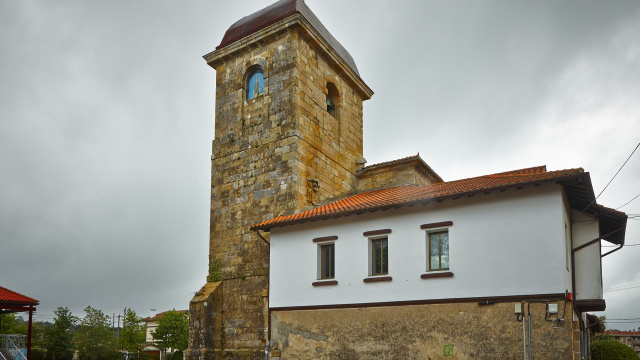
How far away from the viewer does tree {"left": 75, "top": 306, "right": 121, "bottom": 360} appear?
37.8 metres

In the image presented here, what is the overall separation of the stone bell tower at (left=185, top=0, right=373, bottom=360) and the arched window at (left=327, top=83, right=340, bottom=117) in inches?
1.6

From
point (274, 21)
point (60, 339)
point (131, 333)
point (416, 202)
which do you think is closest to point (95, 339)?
point (60, 339)

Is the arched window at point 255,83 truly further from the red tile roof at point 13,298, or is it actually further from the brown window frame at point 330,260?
the red tile roof at point 13,298

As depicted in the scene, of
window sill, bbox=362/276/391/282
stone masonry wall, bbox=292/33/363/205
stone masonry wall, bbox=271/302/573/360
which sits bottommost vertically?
stone masonry wall, bbox=271/302/573/360

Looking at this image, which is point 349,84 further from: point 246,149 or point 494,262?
point 494,262

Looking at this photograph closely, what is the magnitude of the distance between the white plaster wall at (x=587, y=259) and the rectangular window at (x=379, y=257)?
15.1ft

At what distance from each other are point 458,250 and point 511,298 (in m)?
1.65

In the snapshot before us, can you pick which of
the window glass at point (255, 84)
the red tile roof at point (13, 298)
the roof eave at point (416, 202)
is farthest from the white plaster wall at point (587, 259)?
the red tile roof at point (13, 298)

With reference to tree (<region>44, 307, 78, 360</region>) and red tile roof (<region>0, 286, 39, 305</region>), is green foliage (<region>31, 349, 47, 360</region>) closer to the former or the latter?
tree (<region>44, 307, 78, 360</region>)

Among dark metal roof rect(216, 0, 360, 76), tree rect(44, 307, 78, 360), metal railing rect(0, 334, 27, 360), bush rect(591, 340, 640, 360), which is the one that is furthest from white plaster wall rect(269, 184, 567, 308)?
tree rect(44, 307, 78, 360)

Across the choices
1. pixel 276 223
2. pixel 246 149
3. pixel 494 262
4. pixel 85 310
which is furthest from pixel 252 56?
pixel 85 310

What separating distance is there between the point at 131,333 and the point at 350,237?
41456 millimetres

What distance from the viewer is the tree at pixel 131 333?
4916cm

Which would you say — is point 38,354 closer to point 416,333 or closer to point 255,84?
point 255,84
